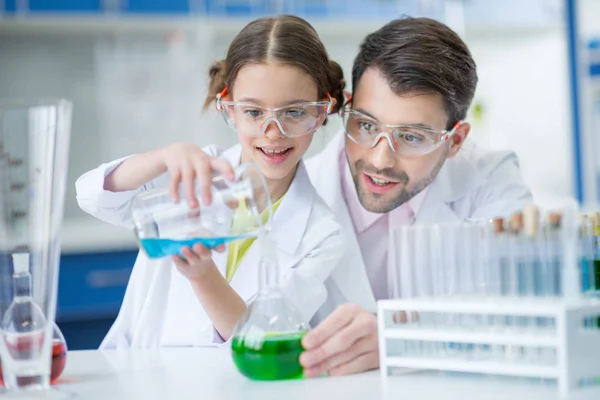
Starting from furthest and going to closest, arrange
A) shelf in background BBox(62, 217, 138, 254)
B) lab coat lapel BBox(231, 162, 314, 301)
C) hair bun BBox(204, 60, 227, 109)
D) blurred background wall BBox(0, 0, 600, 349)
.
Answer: blurred background wall BBox(0, 0, 600, 349), shelf in background BBox(62, 217, 138, 254), hair bun BBox(204, 60, 227, 109), lab coat lapel BBox(231, 162, 314, 301)

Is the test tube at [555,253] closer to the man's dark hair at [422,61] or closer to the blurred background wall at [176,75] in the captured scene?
the man's dark hair at [422,61]

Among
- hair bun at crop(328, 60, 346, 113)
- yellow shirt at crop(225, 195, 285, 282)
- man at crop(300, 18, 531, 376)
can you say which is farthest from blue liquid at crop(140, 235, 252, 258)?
hair bun at crop(328, 60, 346, 113)

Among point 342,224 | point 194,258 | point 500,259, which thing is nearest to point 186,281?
point 342,224

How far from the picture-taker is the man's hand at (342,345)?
4.11 feet

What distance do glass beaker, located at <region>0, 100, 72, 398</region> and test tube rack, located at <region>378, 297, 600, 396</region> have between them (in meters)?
0.51

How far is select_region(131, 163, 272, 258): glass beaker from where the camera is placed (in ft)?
4.07

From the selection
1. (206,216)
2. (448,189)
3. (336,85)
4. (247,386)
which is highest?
(336,85)

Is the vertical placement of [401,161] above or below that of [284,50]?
below

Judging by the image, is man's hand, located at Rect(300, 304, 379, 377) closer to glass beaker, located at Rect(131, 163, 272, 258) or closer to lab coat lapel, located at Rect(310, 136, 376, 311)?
glass beaker, located at Rect(131, 163, 272, 258)

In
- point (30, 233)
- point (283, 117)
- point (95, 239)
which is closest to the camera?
point (30, 233)

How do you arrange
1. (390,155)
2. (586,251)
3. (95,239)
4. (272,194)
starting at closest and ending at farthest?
1. (586,251)
2. (390,155)
3. (272,194)
4. (95,239)

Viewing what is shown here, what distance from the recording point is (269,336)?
1215 mm

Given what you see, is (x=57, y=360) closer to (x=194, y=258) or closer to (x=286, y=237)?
(x=194, y=258)

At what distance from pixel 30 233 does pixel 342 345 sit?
0.50 metres
